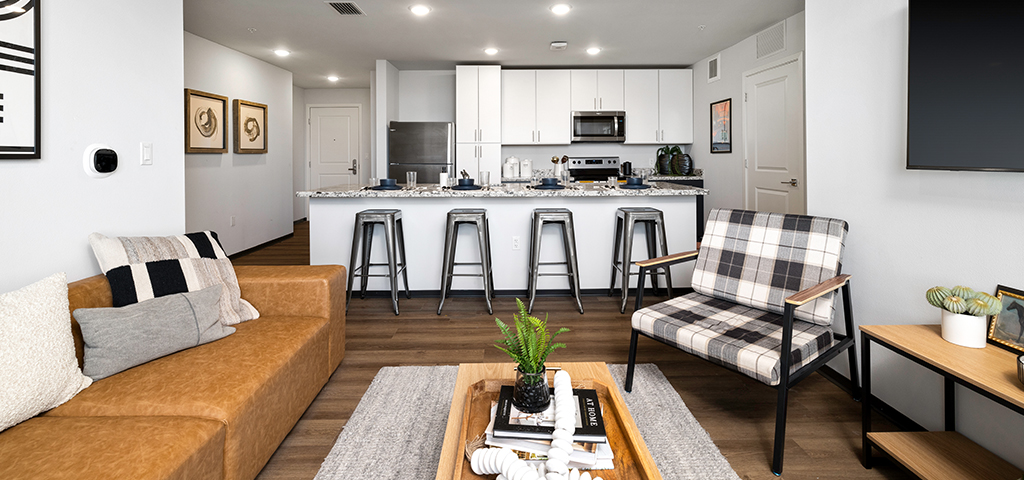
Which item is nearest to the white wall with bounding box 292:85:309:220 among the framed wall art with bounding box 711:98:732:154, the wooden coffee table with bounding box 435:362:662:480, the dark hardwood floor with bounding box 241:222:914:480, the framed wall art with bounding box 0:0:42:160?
the dark hardwood floor with bounding box 241:222:914:480

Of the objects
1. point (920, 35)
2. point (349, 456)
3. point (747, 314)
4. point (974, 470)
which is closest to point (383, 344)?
point (349, 456)

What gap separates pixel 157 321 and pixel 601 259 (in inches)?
124

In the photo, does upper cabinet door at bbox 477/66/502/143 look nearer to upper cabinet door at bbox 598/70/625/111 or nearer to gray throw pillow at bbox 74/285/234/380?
upper cabinet door at bbox 598/70/625/111

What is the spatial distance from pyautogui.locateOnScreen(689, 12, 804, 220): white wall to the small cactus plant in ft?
10.8

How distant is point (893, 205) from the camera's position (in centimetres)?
207

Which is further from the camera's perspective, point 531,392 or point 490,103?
point 490,103

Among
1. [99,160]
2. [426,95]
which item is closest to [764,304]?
[99,160]

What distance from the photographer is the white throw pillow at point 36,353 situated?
50.9 inches

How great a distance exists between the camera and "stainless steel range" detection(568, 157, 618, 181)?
6.80 meters

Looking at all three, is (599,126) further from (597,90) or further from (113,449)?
(113,449)

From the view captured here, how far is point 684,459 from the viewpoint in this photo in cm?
182

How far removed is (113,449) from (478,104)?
5.63 m

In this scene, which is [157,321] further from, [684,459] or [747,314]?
[747,314]

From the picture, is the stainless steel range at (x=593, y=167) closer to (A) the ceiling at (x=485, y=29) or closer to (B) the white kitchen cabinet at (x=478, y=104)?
(B) the white kitchen cabinet at (x=478, y=104)
